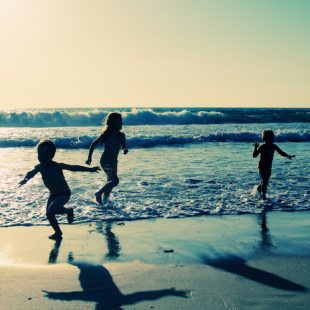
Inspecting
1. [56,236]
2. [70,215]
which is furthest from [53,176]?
[56,236]

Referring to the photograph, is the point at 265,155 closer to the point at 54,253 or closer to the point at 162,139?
the point at 54,253

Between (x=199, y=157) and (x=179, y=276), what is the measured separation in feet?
36.0

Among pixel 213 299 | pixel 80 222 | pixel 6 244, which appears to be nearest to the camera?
pixel 213 299

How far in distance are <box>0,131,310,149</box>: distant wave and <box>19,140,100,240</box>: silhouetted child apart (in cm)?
1406

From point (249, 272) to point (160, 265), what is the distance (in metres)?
0.88

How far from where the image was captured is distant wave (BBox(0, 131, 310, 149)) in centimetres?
2047

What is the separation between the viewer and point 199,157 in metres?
14.8

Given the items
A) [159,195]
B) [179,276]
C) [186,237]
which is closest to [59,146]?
[159,195]

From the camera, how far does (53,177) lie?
18.1 feet

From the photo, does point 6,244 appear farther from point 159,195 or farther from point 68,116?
point 68,116

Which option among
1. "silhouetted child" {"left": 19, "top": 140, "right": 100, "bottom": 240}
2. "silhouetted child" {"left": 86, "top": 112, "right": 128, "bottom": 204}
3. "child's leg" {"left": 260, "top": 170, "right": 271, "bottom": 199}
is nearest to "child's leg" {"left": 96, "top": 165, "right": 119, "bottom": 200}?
"silhouetted child" {"left": 86, "top": 112, "right": 128, "bottom": 204}

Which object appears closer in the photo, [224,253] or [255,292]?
[255,292]

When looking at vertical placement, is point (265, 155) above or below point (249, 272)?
above

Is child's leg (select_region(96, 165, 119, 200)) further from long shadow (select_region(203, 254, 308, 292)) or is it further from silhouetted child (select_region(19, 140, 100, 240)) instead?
long shadow (select_region(203, 254, 308, 292))
